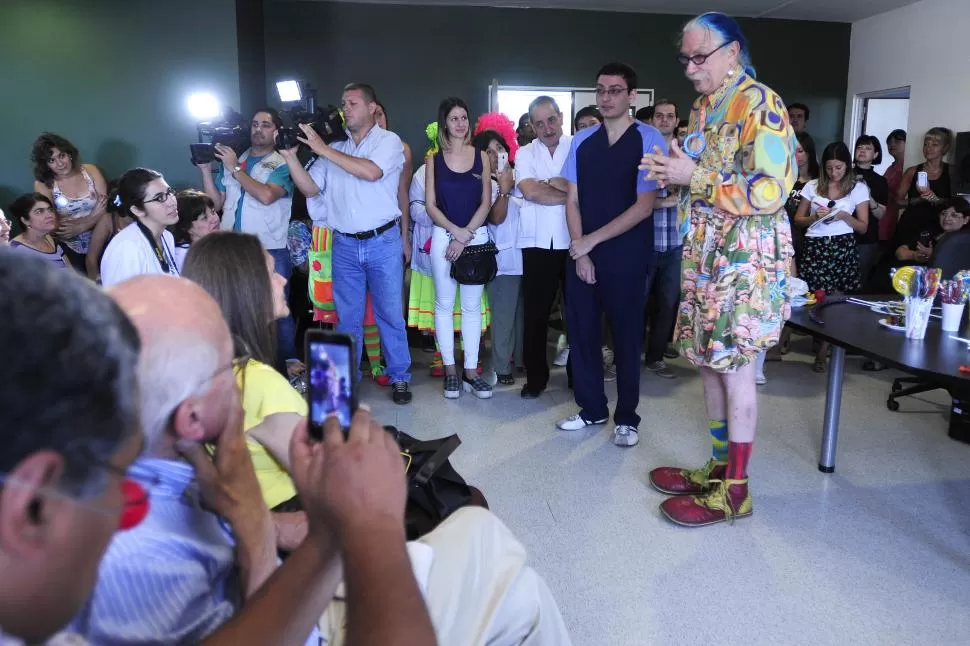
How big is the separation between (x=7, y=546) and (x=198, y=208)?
3.01 metres

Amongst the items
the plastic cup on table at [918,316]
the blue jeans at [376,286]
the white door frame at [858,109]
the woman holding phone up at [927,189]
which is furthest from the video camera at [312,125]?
the white door frame at [858,109]

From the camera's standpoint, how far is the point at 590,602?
6.39ft

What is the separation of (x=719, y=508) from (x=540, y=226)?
1654 millimetres

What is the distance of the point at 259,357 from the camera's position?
60.9 inches

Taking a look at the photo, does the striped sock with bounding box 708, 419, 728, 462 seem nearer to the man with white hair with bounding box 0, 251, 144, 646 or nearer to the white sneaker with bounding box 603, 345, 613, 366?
the white sneaker with bounding box 603, 345, 613, 366

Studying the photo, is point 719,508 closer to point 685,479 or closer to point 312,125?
point 685,479

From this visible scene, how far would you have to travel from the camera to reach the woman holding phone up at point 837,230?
411 cm

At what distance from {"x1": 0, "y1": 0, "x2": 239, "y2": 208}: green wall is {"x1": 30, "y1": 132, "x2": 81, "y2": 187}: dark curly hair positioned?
900 millimetres

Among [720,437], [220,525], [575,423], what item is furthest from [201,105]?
[220,525]

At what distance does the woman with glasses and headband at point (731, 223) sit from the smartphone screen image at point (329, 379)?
5.20 ft

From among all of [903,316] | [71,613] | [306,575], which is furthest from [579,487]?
[71,613]

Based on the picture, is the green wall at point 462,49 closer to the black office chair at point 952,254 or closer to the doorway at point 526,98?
the doorway at point 526,98

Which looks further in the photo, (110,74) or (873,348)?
(110,74)

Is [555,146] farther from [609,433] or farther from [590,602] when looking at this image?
[590,602]
